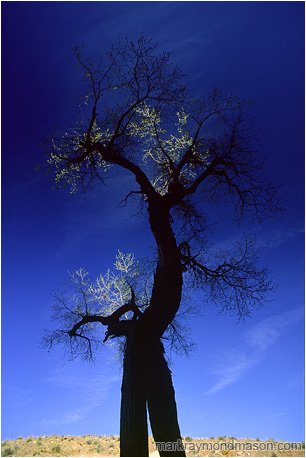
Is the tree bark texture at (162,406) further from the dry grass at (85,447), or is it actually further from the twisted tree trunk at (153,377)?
the dry grass at (85,447)

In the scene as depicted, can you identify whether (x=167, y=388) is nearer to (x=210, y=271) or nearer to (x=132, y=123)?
(x=210, y=271)

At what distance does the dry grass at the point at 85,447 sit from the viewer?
11.8 metres

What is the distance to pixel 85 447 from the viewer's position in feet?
43.9

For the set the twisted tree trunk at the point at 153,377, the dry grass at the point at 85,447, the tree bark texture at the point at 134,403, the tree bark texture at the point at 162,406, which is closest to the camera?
the tree bark texture at the point at 134,403

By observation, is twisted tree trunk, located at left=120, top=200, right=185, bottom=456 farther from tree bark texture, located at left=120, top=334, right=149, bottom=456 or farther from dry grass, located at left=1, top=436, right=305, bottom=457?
dry grass, located at left=1, top=436, right=305, bottom=457

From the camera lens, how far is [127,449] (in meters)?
5.51

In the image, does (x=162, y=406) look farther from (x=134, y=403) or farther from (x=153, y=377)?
(x=134, y=403)

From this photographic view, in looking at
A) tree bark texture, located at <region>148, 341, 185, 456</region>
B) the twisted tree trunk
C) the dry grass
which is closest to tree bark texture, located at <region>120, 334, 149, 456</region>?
the twisted tree trunk

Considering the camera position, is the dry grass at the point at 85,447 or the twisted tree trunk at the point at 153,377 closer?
the twisted tree trunk at the point at 153,377

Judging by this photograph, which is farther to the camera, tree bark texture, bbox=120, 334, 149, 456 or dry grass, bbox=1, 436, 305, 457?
dry grass, bbox=1, 436, 305, 457

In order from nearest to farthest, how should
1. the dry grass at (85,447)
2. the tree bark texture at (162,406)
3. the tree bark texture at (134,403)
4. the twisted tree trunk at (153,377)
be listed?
the tree bark texture at (134,403) → the twisted tree trunk at (153,377) → the tree bark texture at (162,406) → the dry grass at (85,447)

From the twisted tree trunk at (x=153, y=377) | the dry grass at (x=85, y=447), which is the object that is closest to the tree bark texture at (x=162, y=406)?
the twisted tree trunk at (x=153, y=377)

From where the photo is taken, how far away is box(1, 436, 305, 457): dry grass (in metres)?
11.8

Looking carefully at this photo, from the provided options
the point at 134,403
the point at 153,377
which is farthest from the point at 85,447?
the point at 134,403
